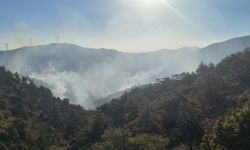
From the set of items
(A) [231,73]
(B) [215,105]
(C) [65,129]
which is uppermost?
(A) [231,73]

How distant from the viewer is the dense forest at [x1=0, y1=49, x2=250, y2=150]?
56.7m

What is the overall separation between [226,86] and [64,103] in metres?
66.1

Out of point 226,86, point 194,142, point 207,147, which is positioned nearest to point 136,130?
Answer: point 194,142

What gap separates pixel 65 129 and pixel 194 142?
188 ft

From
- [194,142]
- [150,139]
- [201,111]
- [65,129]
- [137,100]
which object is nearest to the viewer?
[150,139]

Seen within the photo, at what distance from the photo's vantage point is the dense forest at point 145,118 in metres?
56.7

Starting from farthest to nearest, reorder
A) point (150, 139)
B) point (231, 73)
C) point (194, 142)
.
→ point (231, 73) < point (194, 142) < point (150, 139)

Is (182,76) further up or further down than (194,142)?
further up

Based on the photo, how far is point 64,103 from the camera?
14988 cm

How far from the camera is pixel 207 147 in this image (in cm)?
4684

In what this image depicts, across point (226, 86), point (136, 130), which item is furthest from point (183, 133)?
point (226, 86)

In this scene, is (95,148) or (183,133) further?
(183,133)

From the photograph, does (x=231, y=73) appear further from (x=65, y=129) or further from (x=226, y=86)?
(x=65, y=129)

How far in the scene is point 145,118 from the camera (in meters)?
101
